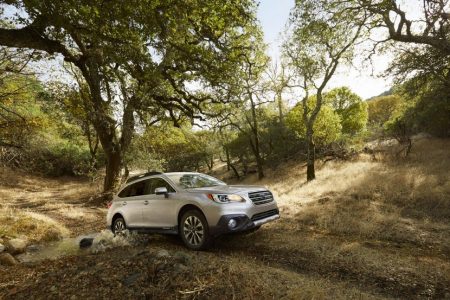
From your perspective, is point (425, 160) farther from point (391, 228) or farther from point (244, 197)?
point (244, 197)

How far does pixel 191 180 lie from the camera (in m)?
8.59

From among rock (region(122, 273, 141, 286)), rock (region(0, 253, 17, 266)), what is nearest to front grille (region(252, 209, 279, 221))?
rock (region(122, 273, 141, 286))

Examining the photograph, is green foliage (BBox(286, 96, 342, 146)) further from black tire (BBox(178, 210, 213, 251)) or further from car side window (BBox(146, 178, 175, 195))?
black tire (BBox(178, 210, 213, 251))

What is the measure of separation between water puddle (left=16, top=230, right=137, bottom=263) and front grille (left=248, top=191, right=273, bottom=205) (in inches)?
136

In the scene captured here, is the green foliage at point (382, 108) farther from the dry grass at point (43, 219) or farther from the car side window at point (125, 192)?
the car side window at point (125, 192)

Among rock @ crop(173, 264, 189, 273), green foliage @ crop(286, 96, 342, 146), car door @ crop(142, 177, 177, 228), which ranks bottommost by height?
rock @ crop(173, 264, 189, 273)

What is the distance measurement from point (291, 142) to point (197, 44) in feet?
→ 72.7

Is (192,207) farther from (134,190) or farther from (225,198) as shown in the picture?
(134,190)

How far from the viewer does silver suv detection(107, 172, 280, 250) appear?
6945mm

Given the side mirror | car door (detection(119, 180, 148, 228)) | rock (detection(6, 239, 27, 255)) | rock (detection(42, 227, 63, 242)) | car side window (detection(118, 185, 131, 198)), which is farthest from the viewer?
rock (detection(42, 227, 63, 242))

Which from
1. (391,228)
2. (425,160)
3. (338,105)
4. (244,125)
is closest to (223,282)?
(391,228)

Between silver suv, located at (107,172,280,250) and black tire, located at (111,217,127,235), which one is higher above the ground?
silver suv, located at (107,172,280,250)

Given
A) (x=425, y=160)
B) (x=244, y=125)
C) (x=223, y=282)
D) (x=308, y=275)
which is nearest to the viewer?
(x=223, y=282)

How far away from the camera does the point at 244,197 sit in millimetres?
7273
